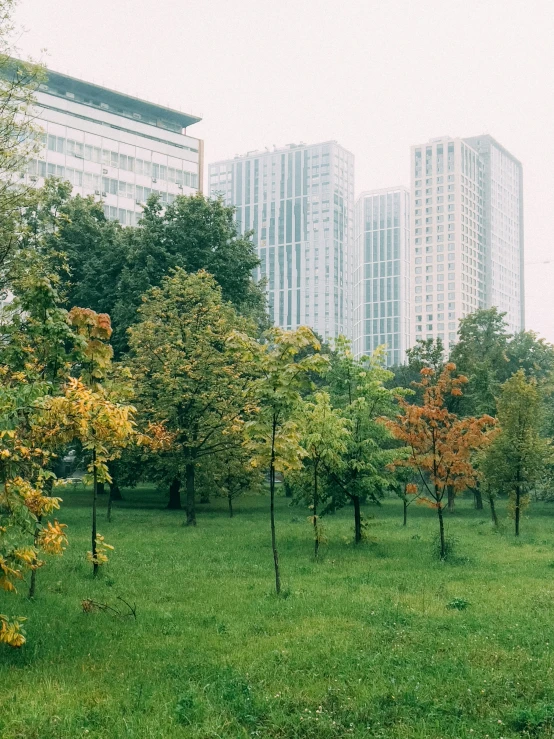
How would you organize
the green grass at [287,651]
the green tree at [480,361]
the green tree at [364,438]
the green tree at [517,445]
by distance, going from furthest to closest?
the green tree at [480,361] < the green tree at [517,445] < the green tree at [364,438] < the green grass at [287,651]

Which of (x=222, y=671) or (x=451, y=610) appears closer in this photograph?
(x=222, y=671)

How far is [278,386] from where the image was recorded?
15.2m

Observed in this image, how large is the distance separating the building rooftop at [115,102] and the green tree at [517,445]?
3021 inches

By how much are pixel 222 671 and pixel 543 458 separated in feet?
74.4

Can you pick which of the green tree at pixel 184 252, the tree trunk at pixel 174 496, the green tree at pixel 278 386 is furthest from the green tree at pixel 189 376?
the green tree at pixel 278 386

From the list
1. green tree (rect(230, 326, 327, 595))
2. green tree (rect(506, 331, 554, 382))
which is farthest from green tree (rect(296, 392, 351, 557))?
green tree (rect(506, 331, 554, 382))

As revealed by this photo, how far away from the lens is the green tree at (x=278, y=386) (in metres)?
14.8

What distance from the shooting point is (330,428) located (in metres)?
20.9

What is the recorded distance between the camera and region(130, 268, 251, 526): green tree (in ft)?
103

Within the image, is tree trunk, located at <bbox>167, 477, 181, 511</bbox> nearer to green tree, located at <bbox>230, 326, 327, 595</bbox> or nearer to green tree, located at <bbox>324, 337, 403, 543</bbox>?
green tree, located at <bbox>324, 337, 403, 543</bbox>

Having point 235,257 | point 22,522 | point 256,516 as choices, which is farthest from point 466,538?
point 235,257

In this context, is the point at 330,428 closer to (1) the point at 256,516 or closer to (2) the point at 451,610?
(2) the point at 451,610

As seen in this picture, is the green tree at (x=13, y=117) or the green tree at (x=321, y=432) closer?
the green tree at (x=13, y=117)

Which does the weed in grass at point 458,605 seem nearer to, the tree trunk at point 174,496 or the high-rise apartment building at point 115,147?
the tree trunk at point 174,496
